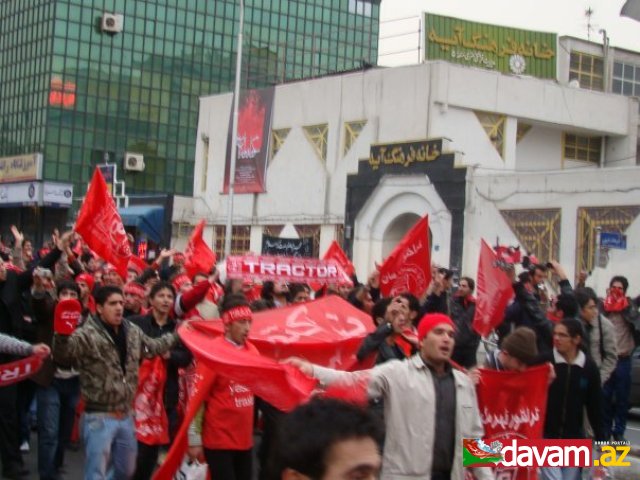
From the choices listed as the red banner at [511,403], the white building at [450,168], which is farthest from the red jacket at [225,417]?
the white building at [450,168]

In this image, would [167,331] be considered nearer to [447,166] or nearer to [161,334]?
[161,334]

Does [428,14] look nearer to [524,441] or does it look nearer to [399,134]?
[399,134]

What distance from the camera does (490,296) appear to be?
12.2 metres

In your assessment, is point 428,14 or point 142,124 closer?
point 428,14

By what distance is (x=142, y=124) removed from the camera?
7331 cm

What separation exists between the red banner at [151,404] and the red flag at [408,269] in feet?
19.4

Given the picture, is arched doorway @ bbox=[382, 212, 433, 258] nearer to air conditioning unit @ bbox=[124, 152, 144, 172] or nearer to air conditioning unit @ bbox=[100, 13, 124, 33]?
air conditioning unit @ bbox=[124, 152, 144, 172]

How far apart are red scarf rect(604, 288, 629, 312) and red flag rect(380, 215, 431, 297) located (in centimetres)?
245

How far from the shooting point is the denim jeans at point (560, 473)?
24.4 feet

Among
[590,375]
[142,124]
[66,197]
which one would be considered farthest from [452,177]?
[142,124]

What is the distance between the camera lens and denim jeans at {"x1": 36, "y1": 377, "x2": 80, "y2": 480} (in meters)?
9.30

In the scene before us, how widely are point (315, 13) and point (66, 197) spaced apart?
23837mm

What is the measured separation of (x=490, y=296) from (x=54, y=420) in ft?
16.4

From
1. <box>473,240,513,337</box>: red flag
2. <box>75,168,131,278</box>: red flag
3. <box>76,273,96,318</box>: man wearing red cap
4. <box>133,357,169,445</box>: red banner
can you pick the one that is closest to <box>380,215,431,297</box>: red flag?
<box>473,240,513,337</box>: red flag
